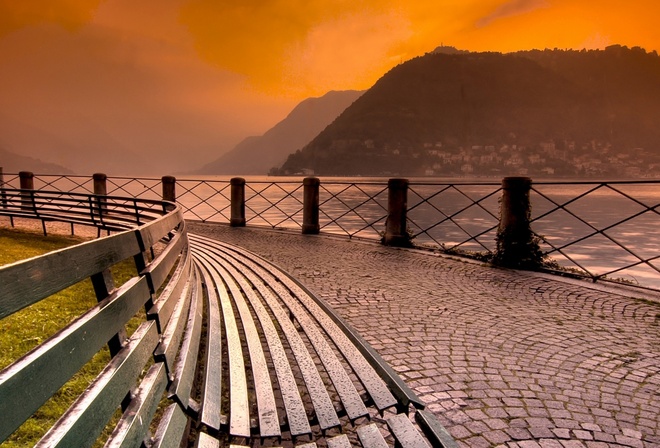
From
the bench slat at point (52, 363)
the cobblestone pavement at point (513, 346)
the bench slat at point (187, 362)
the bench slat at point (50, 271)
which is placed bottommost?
the cobblestone pavement at point (513, 346)

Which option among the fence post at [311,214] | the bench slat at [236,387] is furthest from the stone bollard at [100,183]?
the bench slat at [236,387]

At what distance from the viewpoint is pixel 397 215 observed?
29.1 ft

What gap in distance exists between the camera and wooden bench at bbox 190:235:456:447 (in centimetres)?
191

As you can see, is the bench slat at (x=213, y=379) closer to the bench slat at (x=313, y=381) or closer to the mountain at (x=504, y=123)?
the bench slat at (x=313, y=381)

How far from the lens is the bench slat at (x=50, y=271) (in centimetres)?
85

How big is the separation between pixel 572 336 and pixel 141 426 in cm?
388

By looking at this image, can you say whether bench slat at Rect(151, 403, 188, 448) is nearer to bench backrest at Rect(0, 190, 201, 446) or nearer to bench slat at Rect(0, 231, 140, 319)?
bench backrest at Rect(0, 190, 201, 446)

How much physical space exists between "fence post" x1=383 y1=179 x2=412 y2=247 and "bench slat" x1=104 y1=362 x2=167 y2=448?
722 cm

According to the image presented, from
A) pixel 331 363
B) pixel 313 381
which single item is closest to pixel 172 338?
pixel 313 381

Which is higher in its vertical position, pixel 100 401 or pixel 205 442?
pixel 100 401

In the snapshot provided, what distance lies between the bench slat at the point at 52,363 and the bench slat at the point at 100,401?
108 mm

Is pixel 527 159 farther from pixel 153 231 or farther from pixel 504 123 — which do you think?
pixel 153 231

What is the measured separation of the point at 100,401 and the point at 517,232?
6.99 m

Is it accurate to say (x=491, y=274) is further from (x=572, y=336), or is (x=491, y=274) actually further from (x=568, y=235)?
(x=568, y=235)
